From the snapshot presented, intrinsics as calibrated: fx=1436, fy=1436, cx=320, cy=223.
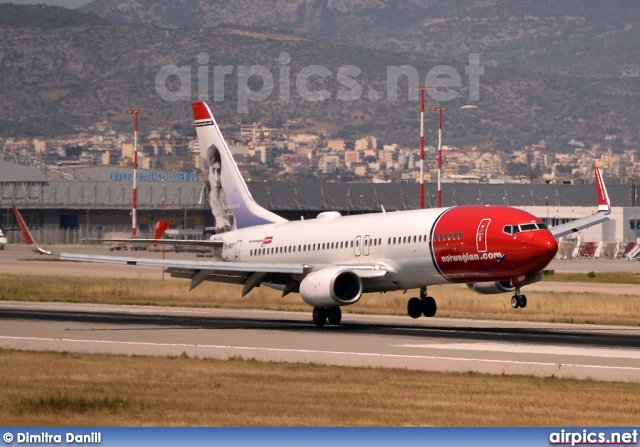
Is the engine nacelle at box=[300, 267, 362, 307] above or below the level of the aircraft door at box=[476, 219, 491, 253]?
below

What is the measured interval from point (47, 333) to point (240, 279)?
9489 mm

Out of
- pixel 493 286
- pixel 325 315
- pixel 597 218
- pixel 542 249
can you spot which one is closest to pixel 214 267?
pixel 325 315

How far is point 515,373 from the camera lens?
34469 millimetres

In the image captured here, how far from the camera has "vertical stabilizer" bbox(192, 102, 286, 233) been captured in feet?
198

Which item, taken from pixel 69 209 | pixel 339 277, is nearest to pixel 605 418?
pixel 339 277

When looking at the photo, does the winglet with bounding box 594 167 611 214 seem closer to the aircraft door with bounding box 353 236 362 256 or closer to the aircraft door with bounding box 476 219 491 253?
the aircraft door with bounding box 476 219 491 253

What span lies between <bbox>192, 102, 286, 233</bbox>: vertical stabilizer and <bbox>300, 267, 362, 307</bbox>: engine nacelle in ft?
31.5

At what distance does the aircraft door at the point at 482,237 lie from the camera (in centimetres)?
4781

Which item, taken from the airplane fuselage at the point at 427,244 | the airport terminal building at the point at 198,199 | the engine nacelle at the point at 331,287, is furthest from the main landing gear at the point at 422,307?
the airport terminal building at the point at 198,199

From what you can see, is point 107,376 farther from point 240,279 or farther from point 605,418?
point 240,279

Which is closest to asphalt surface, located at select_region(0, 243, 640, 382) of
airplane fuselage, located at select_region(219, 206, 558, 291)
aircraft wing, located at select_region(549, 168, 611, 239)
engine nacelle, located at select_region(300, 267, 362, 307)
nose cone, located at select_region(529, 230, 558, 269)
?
engine nacelle, located at select_region(300, 267, 362, 307)

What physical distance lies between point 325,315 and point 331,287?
6.60ft

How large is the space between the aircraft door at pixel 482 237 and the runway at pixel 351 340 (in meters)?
2.84

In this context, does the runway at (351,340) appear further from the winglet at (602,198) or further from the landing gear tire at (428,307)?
the winglet at (602,198)
